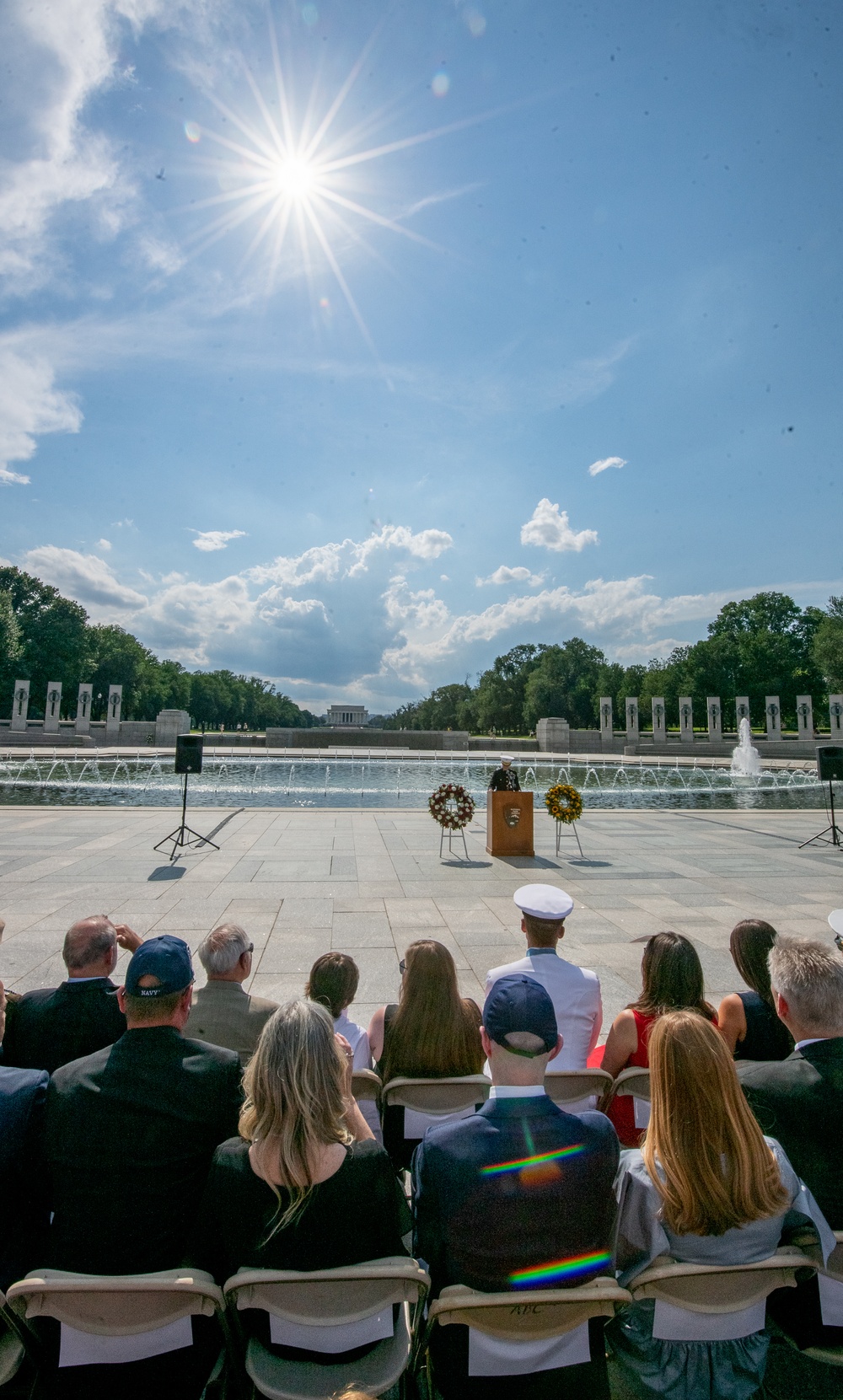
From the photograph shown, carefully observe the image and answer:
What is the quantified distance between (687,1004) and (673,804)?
2204 centimetres

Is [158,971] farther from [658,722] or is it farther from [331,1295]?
[658,722]

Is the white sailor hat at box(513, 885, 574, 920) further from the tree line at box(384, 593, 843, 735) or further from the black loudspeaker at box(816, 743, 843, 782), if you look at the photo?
the tree line at box(384, 593, 843, 735)

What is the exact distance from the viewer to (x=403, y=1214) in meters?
2.21

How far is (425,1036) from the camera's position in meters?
3.24

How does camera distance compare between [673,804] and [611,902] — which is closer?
[611,902]

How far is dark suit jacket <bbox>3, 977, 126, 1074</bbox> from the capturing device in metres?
3.25

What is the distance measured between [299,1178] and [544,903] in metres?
2.53

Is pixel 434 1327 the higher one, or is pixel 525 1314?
pixel 525 1314

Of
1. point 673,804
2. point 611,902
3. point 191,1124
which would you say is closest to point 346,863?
point 611,902

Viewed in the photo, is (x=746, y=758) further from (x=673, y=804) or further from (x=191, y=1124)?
(x=191, y=1124)

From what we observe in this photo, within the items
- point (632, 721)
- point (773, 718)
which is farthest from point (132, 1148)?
point (773, 718)

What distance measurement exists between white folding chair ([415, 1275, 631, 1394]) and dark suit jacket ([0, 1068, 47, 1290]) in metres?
1.50

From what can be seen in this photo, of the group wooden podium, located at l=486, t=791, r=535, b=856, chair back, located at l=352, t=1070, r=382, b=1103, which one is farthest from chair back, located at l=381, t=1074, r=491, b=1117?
wooden podium, located at l=486, t=791, r=535, b=856

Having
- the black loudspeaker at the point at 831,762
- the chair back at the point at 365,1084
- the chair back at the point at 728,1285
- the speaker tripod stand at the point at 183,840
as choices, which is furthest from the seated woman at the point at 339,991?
the black loudspeaker at the point at 831,762
